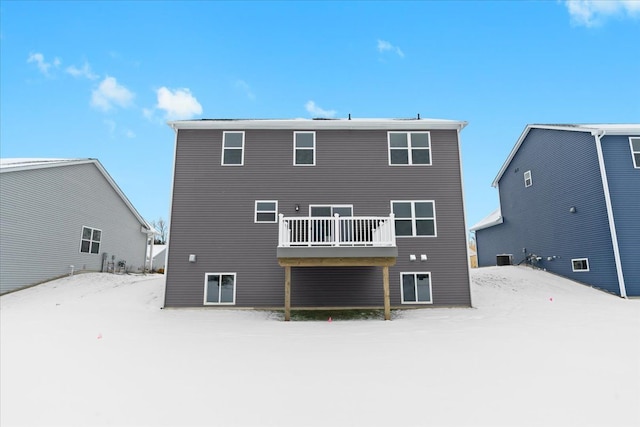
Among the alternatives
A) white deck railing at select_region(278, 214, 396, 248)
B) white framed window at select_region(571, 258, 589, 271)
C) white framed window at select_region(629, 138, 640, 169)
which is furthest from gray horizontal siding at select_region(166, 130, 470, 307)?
white framed window at select_region(629, 138, 640, 169)

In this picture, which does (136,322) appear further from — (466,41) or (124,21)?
(466,41)

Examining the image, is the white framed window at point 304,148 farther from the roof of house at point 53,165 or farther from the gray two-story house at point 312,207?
the roof of house at point 53,165

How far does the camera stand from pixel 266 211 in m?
12.1

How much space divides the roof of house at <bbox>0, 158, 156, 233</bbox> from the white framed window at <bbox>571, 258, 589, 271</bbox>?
23.4 meters

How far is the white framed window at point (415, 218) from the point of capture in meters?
12.1

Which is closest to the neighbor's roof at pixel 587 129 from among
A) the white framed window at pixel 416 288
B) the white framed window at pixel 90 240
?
the white framed window at pixel 416 288

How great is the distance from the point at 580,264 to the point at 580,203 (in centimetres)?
266

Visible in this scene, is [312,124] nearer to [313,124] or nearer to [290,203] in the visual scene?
[313,124]

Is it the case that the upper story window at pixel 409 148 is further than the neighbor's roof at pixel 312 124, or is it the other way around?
the upper story window at pixel 409 148

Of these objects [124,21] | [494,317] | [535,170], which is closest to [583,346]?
[494,317]

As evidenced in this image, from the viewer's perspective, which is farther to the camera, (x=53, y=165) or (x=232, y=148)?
(x=53, y=165)

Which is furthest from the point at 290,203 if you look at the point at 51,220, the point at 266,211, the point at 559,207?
the point at 559,207

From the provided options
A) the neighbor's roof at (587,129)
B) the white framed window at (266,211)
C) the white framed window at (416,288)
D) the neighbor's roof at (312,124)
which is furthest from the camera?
the neighbor's roof at (587,129)

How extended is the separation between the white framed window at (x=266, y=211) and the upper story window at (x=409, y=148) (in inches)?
185
